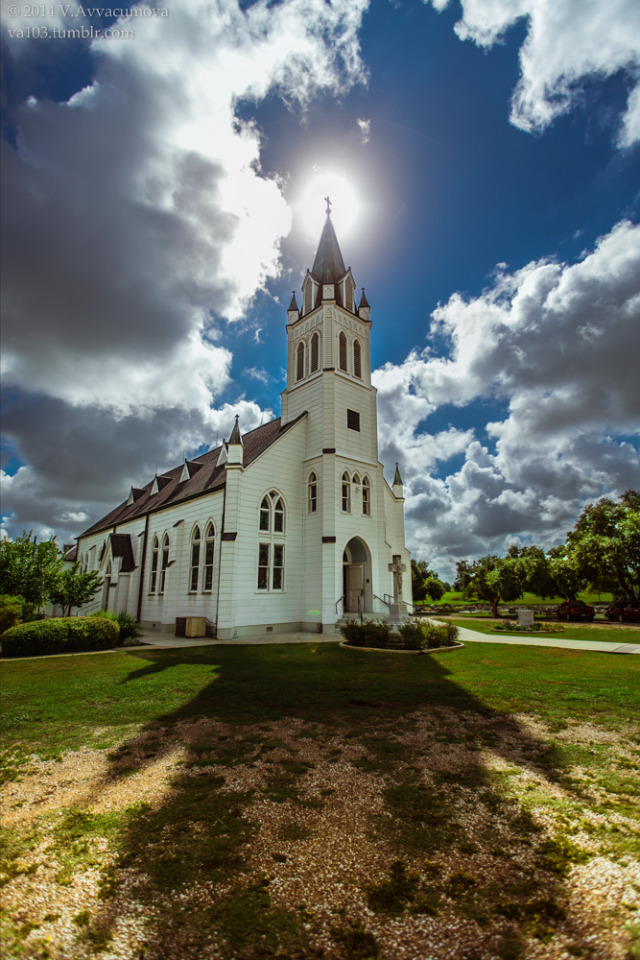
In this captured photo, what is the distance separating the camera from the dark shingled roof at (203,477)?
26703 mm

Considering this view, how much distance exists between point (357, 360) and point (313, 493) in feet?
32.3

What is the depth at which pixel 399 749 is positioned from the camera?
6.19m

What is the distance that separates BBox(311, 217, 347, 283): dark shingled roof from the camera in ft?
104

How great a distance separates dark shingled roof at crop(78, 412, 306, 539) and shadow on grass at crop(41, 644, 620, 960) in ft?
61.1

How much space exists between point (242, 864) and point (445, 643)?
15.5 meters

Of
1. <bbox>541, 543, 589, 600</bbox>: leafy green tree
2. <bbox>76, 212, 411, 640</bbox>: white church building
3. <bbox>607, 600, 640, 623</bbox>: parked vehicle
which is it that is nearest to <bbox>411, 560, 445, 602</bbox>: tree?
<bbox>541, 543, 589, 600</bbox>: leafy green tree

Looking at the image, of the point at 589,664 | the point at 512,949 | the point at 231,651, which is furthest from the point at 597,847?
the point at 231,651

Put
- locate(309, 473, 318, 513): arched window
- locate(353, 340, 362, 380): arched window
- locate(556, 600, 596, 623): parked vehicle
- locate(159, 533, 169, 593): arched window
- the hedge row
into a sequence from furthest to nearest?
1. locate(556, 600, 596, 623): parked vehicle
2. locate(159, 533, 169, 593): arched window
3. locate(353, 340, 362, 380): arched window
4. locate(309, 473, 318, 513): arched window
5. the hedge row

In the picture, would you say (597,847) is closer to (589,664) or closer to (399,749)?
(399,749)

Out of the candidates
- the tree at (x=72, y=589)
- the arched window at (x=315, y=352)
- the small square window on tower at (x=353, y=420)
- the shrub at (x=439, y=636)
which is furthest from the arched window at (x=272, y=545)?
the tree at (x=72, y=589)

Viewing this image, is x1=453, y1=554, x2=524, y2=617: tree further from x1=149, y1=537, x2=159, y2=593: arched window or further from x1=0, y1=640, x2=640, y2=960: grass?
x1=0, y1=640, x2=640, y2=960: grass

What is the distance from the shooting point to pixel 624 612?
35625 millimetres

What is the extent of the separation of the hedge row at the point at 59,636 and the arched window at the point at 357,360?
20.2 meters

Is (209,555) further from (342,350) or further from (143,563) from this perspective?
(342,350)
